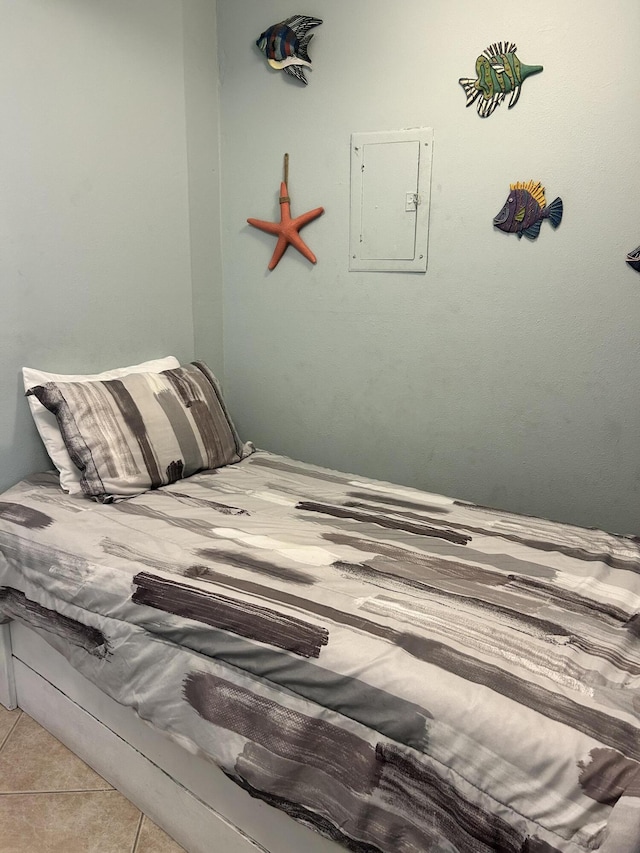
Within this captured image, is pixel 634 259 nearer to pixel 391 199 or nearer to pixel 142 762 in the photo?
pixel 391 199

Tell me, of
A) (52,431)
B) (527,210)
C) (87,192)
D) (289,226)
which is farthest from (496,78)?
(52,431)

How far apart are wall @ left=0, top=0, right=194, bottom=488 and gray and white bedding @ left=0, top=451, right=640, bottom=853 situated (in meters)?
0.54

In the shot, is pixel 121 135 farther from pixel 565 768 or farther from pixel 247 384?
pixel 565 768

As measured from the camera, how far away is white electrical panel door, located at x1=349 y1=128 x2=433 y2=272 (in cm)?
221

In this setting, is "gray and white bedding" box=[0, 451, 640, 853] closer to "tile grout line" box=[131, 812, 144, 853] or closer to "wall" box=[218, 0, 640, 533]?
"tile grout line" box=[131, 812, 144, 853]

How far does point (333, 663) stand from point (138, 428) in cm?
110

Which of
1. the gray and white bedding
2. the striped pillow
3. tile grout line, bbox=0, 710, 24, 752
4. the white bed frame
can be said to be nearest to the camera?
the gray and white bedding

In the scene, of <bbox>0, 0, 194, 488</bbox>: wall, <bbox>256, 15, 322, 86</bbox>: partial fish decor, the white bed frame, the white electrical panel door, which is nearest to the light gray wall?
<bbox>0, 0, 194, 488</bbox>: wall

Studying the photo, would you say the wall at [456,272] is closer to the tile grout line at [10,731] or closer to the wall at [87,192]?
the wall at [87,192]

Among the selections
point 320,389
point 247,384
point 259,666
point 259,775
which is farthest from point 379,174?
point 259,775

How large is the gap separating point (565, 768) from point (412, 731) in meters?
0.23

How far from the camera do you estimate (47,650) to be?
68.0 inches

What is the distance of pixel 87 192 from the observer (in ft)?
7.02

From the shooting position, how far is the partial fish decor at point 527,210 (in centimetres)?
204
